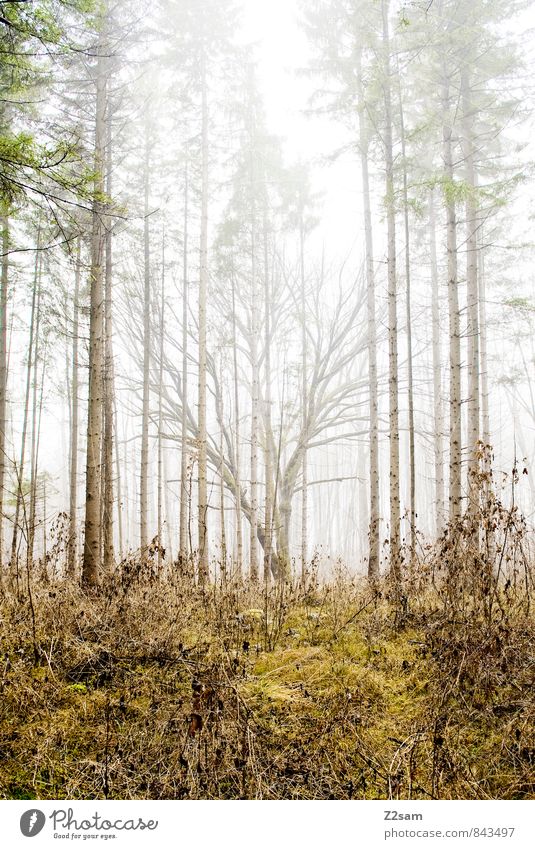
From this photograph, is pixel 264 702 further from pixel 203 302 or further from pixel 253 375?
pixel 253 375

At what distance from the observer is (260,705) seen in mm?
3004

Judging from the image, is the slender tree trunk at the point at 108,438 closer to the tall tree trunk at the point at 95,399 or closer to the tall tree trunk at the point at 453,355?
the tall tree trunk at the point at 95,399

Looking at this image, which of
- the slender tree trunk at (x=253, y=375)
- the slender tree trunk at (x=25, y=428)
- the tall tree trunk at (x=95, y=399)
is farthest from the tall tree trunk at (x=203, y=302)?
the slender tree trunk at (x=25, y=428)

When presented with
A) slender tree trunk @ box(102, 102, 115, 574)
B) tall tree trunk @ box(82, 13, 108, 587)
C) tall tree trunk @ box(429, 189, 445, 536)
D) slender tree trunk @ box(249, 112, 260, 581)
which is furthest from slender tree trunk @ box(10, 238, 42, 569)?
tall tree trunk @ box(429, 189, 445, 536)

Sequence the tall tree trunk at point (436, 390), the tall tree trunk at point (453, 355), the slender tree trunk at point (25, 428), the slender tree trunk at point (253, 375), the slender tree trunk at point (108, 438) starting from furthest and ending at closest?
the tall tree trunk at point (436, 390), the slender tree trunk at point (253, 375), the slender tree trunk at point (108, 438), the tall tree trunk at point (453, 355), the slender tree trunk at point (25, 428)

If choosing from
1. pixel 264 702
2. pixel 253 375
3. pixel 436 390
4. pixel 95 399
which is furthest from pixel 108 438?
pixel 436 390

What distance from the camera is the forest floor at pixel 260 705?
7.72 feet

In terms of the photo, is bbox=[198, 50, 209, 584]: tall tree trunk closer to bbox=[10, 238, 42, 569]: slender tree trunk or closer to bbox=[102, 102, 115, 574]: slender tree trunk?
bbox=[102, 102, 115, 574]: slender tree trunk

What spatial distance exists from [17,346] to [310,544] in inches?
852

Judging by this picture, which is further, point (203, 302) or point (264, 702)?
point (203, 302)

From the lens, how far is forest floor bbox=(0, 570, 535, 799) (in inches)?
92.7

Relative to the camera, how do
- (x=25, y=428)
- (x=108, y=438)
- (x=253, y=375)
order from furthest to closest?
(x=253, y=375), (x=25, y=428), (x=108, y=438)

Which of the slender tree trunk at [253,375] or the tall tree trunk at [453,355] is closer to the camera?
the tall tree trunk at [453,355]

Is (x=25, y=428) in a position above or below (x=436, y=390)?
below
